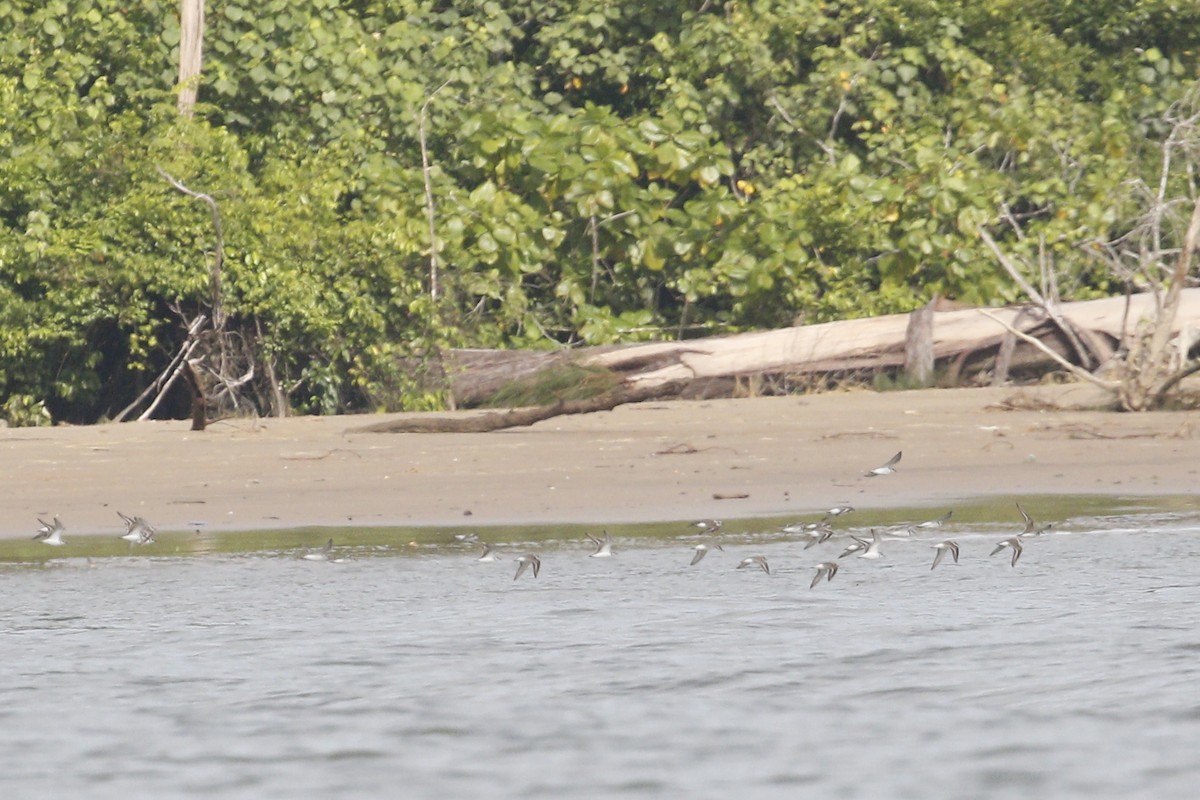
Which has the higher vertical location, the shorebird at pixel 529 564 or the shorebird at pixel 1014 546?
the shorebird at pixel 529 564

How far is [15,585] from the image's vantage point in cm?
652

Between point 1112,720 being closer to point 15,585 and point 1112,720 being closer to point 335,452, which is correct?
point 15,585

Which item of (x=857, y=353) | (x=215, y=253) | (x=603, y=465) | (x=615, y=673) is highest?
(x=215, y=253)

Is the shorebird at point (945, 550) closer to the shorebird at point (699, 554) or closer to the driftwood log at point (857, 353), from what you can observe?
the shorebird at point (699, 554)

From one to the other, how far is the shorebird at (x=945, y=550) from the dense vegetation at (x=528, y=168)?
20.1 ft

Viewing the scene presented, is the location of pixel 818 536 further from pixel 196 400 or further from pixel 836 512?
pixel 196 400

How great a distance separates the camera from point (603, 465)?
941cm

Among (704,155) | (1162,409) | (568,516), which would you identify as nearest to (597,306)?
(704,155)

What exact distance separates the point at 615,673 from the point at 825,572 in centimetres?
159

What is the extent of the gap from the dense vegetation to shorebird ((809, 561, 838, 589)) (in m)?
6.43

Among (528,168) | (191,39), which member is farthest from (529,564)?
(191,39)

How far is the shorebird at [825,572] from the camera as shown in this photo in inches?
261

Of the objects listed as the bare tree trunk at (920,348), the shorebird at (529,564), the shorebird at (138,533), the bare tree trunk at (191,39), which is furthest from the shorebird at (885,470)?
the bare tree trunk at (191,39)

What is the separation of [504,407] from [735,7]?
5.10m
